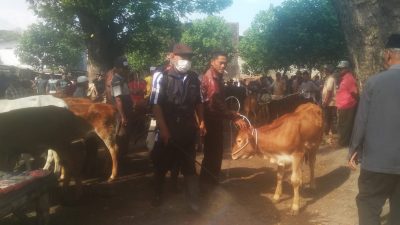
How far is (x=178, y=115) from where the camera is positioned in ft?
18.7

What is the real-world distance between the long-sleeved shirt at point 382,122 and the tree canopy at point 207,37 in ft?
173

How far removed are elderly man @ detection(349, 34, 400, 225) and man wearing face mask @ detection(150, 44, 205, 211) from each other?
2314 millimetres

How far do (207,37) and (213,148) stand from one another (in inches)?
2291

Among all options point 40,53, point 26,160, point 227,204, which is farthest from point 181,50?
point 40,53

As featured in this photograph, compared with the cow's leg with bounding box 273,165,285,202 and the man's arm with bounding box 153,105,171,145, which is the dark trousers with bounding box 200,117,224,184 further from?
the man's arm with bounding box 153,105,171,145

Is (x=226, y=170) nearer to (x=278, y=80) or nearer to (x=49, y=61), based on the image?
(x=278, y=80)

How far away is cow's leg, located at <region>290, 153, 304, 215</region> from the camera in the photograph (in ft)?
19.6

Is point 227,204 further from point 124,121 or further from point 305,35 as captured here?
point 305,35

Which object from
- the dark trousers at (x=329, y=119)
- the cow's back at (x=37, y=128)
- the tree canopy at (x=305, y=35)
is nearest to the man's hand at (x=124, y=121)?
the cow's back at (x=37, y=128)

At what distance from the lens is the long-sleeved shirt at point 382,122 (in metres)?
3.95

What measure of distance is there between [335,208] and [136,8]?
530 inches

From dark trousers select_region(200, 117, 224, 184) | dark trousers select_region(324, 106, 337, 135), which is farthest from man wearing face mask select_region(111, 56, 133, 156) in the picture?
dark trousers select_region(324, 106, 337, 135)

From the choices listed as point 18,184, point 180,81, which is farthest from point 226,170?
point 18,184

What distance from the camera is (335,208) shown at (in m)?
6.17
